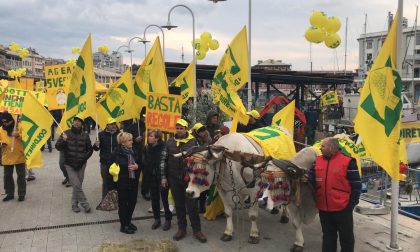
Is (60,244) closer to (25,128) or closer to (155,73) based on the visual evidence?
(25,128)

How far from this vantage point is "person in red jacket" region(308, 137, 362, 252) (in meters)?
5.30

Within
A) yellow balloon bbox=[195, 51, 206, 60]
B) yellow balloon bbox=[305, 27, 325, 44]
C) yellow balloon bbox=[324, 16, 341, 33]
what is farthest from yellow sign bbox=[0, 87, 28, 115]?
yellow balloon bbox=[195, 51, 206, 60]

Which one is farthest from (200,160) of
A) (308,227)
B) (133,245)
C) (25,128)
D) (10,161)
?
(10,161)

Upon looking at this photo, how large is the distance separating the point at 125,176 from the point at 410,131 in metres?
6.38

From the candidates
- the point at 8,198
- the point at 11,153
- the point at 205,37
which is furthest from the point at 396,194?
the point at 205,37

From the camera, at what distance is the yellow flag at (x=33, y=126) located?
8523 millimetres

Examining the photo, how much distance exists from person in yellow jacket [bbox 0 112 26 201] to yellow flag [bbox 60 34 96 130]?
136 cm

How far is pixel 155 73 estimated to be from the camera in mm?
9273

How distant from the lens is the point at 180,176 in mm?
6848

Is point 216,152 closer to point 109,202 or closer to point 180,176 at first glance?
point 180,176

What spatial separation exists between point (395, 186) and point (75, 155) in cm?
585

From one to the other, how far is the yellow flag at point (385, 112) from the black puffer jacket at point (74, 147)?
5.25 m

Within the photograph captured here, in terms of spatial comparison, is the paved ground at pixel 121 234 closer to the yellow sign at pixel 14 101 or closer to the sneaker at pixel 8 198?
the sneaker at pixel 8 198

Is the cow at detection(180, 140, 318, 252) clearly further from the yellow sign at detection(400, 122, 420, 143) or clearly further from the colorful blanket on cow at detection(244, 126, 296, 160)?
the yellow sign at detection(400, 122, 420, 143)
